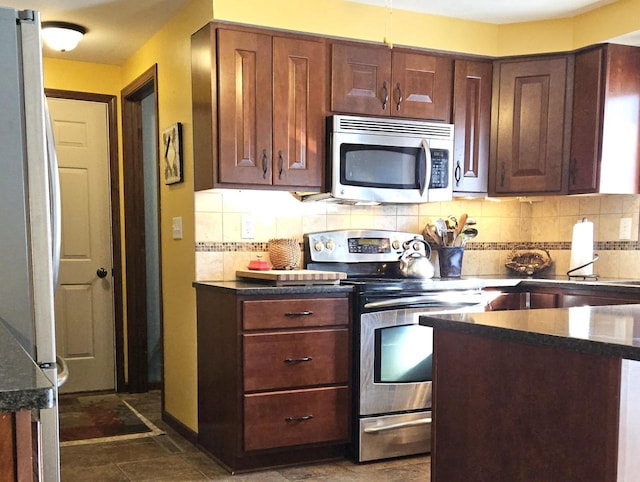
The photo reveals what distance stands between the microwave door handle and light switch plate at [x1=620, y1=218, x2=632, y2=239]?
117 cm

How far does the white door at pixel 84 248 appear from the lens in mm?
4227

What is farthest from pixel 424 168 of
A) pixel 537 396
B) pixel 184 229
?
pixel 537 396

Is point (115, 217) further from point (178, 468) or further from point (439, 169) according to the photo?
point (439, 169)

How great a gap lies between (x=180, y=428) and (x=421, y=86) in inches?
91.0

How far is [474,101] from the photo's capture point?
3545 mm

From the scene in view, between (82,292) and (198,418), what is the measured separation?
5.22 ft

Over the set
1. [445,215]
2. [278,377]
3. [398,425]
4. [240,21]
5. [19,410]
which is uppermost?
[240,21]

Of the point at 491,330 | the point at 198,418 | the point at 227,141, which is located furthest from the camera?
the point at 198,418

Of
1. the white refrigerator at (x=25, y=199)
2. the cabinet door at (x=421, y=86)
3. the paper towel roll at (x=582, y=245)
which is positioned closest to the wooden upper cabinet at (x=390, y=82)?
the cabinet door at (x=421, y=86)

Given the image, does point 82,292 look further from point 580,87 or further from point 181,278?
point 580,87

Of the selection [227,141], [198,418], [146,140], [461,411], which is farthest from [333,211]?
[461,411]

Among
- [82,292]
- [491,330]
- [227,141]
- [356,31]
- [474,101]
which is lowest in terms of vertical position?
[82,292]

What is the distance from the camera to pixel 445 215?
381 centimetres

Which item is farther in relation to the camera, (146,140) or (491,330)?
(146,140)
